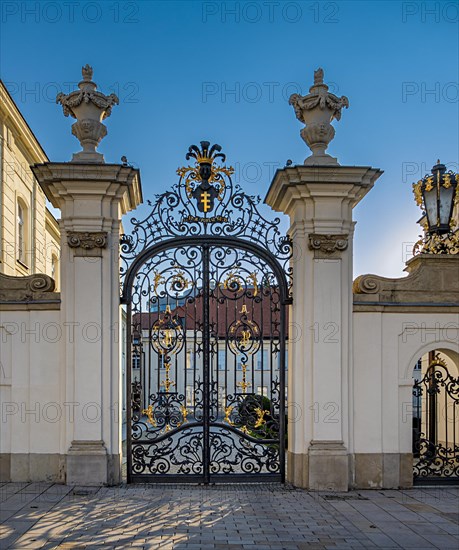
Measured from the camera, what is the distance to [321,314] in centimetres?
912

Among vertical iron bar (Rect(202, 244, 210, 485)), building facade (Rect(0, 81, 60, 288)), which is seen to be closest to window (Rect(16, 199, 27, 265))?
building facade (Rect(0, 81, 60, 288))

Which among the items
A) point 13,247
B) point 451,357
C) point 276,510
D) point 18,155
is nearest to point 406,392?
point 451,357

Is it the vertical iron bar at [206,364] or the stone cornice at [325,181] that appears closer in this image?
→ the stone cornice at [325,181]

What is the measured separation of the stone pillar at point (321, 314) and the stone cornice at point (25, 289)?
348cm

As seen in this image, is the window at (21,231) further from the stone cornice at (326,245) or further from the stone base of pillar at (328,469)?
the stone base of pillar at (328,469)

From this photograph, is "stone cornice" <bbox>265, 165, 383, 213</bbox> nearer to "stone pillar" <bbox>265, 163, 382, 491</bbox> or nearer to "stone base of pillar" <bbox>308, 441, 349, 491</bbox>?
"stone pillar" <bbox>265, 163, 382, 491</bbox>

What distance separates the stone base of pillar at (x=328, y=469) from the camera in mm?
8836

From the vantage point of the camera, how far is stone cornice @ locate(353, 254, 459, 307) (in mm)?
9289

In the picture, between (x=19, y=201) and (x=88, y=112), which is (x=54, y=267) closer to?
(x=19, y=201)

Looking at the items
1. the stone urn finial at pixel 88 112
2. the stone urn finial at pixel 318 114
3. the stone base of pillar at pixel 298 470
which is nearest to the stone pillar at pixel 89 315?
the stone urn finial at pixel 88 112

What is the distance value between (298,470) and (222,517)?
1.94m

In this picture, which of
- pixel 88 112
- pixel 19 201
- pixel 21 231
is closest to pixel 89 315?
pixel 88 112

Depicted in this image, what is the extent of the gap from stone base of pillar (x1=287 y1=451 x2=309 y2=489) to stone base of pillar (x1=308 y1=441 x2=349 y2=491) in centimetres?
11

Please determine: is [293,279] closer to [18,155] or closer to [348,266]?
[348,266]
